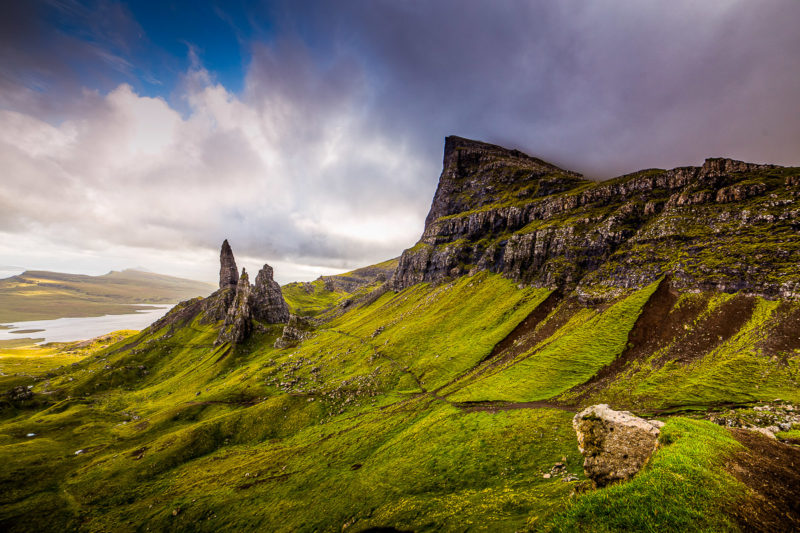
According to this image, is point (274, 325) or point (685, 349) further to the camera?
point (274, 325)

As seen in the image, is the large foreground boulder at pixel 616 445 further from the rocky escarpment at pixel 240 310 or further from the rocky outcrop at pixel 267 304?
the rocky outcrop at pixel 267 304

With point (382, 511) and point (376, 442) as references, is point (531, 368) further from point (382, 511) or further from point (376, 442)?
point (382, 511)

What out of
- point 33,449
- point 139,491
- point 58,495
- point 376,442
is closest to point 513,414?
point 376,442

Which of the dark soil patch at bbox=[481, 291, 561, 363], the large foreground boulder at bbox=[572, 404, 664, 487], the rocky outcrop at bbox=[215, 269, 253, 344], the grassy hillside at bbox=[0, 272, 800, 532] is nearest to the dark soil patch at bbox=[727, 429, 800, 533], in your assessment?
the grassy hillside at bbox=[0, 272, 800, 532]

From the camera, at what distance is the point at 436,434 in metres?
45.3

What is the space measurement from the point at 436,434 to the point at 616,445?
33.5m

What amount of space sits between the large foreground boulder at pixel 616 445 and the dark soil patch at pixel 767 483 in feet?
12.0

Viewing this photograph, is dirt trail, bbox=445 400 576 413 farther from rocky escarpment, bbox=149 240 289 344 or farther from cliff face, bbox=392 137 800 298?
rocky escarpment, bbox=149 240 289 344

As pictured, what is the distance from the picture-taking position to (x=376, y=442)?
48.6 meters

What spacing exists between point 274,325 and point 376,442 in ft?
431

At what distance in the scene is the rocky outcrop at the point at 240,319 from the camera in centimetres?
13975

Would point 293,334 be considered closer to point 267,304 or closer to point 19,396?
point 267,304

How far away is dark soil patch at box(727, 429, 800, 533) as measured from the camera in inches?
404

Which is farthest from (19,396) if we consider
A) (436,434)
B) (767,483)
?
(767,483)
